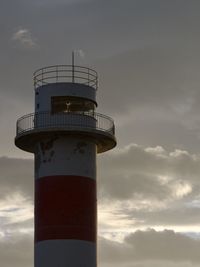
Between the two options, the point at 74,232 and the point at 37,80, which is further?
the point at 37,80

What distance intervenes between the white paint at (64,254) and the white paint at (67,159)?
3.85 meters

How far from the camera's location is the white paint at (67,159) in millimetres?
46031

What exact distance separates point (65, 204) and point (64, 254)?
9.12 feet

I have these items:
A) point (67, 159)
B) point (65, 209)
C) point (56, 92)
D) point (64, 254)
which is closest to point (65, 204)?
point (65, 209)

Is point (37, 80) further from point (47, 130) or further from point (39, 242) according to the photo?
point (39, 242)

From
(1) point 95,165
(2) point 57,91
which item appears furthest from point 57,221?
(2) point 57,91

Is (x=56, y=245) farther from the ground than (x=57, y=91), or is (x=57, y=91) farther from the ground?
(x=57, y=91)

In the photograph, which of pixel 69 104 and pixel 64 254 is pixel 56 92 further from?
pixel 64 254

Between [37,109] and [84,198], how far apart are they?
5931 millimetres

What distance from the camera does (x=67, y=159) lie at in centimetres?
4616

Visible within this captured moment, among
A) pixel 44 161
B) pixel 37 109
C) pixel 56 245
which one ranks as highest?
pixel 37 109

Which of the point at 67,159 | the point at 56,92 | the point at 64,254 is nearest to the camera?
the point at 64,254

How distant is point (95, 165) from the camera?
47.5 metres

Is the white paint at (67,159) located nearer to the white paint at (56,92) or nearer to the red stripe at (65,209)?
the red stripe at (65,209)
